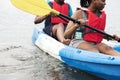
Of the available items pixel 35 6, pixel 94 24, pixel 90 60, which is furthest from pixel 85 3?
pixel 35 6

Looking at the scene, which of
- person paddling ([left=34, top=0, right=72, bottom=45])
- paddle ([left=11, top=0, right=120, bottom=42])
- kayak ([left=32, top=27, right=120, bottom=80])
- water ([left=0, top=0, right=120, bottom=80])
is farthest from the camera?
person paddling ([left=34, top=0, right=72, bottom=45])

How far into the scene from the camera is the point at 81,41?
16.3 feet

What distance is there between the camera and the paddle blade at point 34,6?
544 centimetres

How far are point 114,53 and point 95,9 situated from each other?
26.6 inches

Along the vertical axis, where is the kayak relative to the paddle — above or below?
below

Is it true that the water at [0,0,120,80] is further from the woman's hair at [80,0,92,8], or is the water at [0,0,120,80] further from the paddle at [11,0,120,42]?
the woman's hair at [80,0,92,8]

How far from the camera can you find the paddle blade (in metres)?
5.44

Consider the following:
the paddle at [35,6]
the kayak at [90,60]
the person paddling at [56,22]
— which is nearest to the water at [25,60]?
the kayak at [90,60]

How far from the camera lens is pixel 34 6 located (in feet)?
18.5

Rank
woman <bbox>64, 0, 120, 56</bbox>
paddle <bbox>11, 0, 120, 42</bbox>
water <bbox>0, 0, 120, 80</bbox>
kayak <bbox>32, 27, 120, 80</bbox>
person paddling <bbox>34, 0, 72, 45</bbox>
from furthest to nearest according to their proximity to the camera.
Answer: person paddling <bbox>34, 0, 72, 45</bbox>
paddle <bbox>11, 0, 120, 42</bbox>
water <bbox>0, 0, 120, 80</bbox>
woman <bbox>64, 0, 120, 56</bbox>
kayak <bbox>32, 27, 120, 80</bbox>

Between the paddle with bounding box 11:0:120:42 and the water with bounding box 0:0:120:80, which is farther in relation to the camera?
the paddle with bounding box 11:0:120:42

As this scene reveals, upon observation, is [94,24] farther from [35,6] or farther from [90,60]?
[35,6]

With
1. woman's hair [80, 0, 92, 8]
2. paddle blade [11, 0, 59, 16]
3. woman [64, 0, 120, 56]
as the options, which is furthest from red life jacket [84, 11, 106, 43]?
paddle blade [11, 0, 59, 16]

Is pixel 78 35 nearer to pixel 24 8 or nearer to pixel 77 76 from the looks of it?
pixel 77 76
